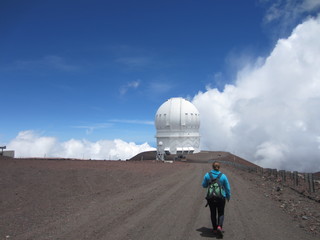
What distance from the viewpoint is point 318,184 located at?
2011 cm

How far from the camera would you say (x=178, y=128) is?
203ft

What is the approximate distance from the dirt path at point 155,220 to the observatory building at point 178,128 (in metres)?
48.2

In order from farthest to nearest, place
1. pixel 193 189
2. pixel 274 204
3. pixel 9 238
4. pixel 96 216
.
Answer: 1. pixel 193 189
2. pixel 274 204
3. pixel 96 216
4. pixel 9 238

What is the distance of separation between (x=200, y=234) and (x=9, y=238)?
15.4 ft

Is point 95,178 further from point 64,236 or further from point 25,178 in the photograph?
point 64,236

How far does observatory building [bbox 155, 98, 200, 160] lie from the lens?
6169 centimetres

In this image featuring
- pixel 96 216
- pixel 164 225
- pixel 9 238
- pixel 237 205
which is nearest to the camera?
pixel 9 238

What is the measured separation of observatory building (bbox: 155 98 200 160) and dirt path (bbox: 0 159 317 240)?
158 ft

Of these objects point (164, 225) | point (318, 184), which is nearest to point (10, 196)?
point (164, 225)

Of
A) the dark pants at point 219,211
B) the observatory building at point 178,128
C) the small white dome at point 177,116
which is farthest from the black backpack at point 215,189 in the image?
the small white dome at point 177,116

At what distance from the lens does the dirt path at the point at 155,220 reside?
7.40 meters

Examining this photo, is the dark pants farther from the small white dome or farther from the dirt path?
the small white dome

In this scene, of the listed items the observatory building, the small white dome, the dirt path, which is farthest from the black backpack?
the small white dome

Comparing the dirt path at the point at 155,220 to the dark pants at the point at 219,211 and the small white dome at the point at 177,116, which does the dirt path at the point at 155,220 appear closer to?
the dark pants at the point at 219,211
